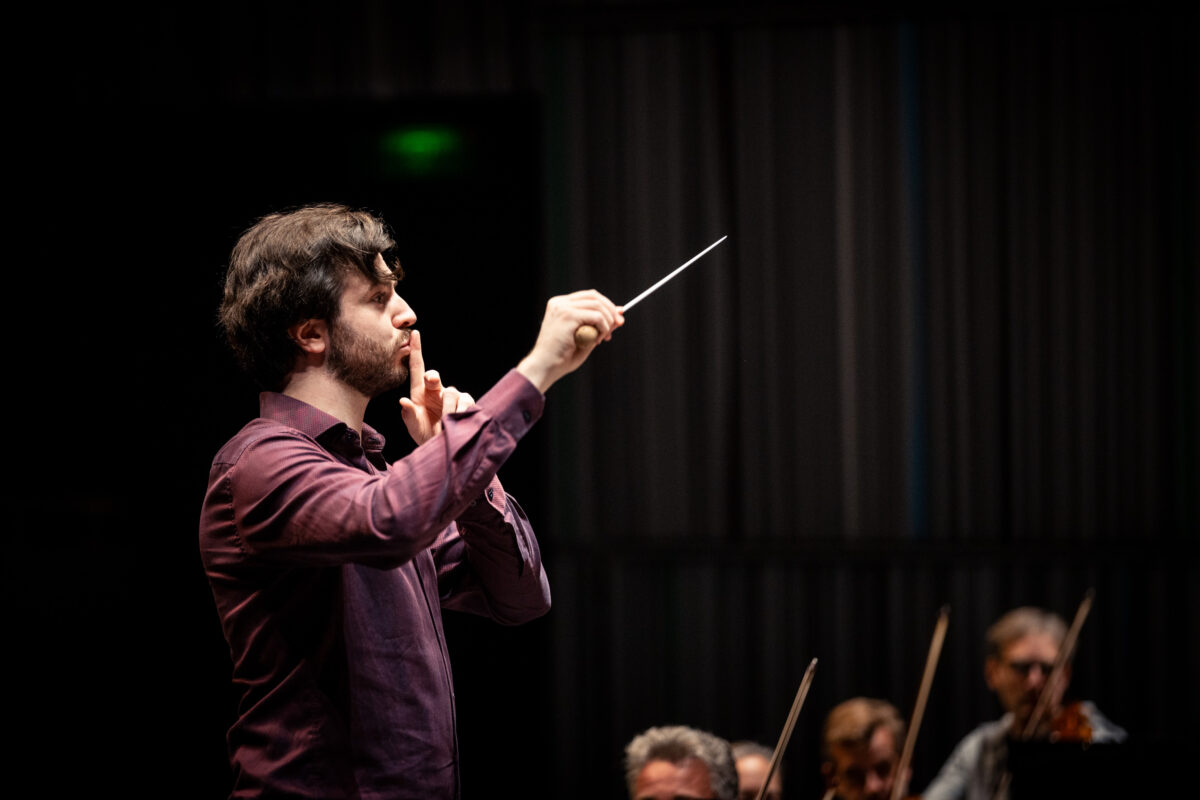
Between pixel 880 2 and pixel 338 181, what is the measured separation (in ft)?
5.96

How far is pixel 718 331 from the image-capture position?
386cm

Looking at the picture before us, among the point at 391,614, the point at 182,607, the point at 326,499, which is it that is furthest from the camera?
the point at 182,607

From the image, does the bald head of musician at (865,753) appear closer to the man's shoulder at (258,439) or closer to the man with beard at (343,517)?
the man with beard at (343,517)

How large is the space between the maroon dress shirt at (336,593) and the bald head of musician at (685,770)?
811mm

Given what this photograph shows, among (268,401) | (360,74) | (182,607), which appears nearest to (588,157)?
(360,74)

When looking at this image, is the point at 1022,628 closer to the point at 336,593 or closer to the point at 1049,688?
the point at 1049,688

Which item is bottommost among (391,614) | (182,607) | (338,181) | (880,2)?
(182,607)

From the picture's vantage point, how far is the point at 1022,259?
378 centimetres

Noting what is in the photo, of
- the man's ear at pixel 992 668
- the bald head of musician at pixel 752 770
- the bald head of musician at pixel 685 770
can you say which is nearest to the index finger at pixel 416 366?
the bald head of musician at pixel 685 770

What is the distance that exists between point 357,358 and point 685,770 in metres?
1.09

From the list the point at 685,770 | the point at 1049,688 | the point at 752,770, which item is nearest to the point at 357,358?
the point at 685,770

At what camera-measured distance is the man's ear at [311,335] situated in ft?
4.73

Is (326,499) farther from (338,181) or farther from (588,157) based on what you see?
(588,157)

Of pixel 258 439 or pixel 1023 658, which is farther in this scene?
pixel 1023 658
